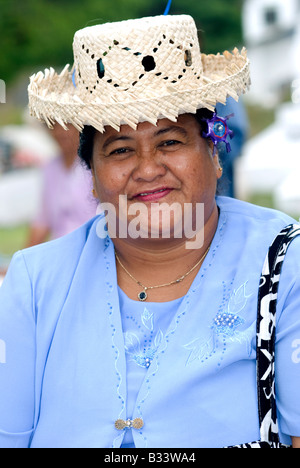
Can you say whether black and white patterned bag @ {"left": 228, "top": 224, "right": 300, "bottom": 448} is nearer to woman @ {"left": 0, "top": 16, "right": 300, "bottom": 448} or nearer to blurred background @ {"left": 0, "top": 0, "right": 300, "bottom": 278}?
woman @ {"left": 0, "top": 16, "right": 300, "bottom": 448}

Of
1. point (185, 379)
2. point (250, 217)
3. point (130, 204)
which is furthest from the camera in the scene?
point (250, 217)

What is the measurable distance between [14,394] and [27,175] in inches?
454

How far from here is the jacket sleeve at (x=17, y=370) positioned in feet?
7.33

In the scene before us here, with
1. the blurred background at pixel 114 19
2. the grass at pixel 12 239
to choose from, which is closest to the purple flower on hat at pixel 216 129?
the grass at pixel 12 239

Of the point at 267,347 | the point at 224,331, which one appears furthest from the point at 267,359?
the point at 224,331

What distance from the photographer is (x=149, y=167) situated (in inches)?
84.5

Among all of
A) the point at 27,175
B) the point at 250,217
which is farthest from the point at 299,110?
the point at 250,217

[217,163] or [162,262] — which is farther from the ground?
[217,163]

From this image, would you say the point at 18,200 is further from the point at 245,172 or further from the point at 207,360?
the point at 207,360

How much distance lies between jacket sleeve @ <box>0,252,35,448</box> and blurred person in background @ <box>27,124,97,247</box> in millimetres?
1882

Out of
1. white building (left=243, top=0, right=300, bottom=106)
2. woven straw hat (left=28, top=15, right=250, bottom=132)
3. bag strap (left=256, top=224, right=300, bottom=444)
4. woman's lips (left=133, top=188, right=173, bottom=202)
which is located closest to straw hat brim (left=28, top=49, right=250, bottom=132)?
woven straw hat (left=28, top=15, right=250, bottom=132)

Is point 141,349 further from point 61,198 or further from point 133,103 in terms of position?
point 61,198

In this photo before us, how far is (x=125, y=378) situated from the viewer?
214 cm

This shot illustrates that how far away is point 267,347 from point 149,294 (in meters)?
0.46
